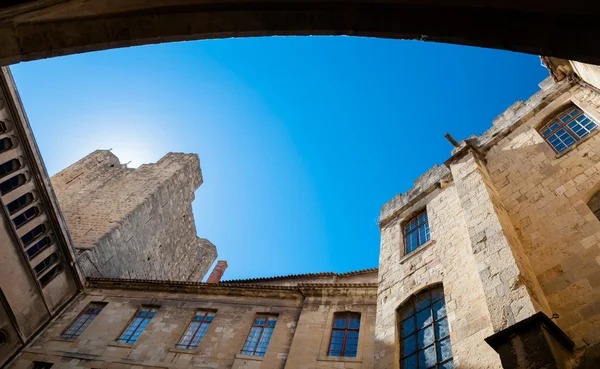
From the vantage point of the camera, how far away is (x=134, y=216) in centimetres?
2191

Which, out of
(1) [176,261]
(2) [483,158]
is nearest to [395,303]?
(2) [483,158]

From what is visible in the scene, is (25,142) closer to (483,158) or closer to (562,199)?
(483,158)

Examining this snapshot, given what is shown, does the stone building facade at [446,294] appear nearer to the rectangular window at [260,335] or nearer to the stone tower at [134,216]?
the rectangular window at [260,335]

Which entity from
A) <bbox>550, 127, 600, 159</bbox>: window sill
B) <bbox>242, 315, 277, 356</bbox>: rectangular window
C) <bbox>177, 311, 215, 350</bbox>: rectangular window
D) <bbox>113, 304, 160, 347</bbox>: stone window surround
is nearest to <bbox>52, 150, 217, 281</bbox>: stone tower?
<bbox>113, 304, 160, 347</bbox>: stone window surround

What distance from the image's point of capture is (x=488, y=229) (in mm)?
8453

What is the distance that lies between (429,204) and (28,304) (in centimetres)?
1490

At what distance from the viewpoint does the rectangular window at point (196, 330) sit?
13242 millimetres

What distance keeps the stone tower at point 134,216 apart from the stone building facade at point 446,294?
2.94m

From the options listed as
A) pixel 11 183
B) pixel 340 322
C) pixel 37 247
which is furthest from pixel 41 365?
pixel 340 322

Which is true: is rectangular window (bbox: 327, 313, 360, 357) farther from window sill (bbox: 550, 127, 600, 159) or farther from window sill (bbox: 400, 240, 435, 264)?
window sill (bbox: 550, 127, 600, 159)

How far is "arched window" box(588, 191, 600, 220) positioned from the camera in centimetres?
818

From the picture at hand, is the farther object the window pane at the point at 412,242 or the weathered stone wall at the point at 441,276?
the window pane at the point at 412,242

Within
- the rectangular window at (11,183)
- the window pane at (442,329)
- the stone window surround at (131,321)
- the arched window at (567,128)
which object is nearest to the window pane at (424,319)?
the window pane at (442,329)

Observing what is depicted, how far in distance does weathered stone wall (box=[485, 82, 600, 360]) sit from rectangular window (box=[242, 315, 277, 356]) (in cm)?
841
